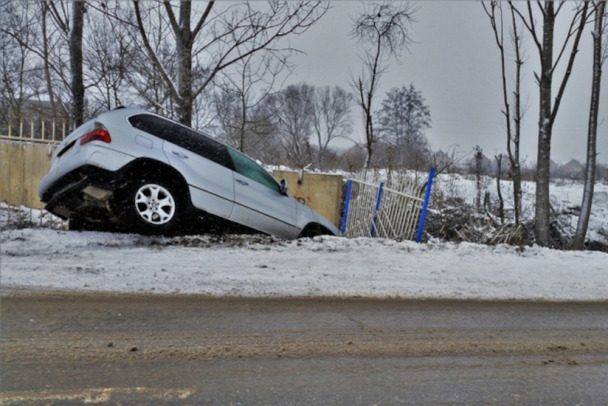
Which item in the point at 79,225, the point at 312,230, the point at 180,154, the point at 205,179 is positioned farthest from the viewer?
the point at 312,230

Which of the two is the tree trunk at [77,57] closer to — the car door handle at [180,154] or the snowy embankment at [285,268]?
the snowy embankment at [285,268]

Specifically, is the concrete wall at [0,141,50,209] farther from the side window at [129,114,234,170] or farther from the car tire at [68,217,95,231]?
the side window at [129,114,234,170]

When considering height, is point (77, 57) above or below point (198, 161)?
above

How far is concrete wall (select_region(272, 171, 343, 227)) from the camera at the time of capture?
11242mm

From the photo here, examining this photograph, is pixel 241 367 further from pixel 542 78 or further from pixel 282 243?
pixel 542 78

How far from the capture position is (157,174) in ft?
19.3

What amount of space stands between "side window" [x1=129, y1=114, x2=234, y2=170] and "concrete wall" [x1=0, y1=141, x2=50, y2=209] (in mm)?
4229

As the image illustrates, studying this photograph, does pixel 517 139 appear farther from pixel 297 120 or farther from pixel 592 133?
pixel 297 120

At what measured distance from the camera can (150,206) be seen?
5855 mm

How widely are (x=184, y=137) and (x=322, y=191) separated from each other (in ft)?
18.1

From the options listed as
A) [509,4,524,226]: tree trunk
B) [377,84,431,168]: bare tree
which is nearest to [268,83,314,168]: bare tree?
[377,84,431,168]: bare tree

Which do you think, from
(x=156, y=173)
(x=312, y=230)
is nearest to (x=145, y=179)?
(x=156, y=173)

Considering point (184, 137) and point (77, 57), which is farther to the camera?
point (77, 57)

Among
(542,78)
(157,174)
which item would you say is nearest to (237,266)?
(157,174)
